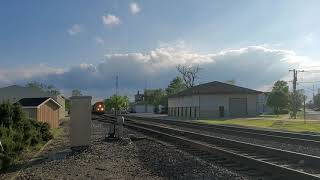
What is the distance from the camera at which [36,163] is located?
18391mm

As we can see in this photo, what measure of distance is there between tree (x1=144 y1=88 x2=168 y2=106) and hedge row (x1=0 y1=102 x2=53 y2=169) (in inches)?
5788

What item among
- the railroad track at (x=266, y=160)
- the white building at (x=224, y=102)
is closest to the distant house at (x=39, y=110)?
the railroad track at (x=266, y=160)

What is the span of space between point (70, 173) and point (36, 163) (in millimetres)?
4222

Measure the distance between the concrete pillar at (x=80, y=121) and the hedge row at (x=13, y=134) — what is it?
2323 millimetres

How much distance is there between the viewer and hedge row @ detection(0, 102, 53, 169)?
1797 centimetres

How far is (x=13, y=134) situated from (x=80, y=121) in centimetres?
293

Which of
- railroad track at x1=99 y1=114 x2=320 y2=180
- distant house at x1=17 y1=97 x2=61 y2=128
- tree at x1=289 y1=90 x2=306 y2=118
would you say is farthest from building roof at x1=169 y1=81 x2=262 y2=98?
railroad track at x1=99 y1=114 x2=320 y2=180

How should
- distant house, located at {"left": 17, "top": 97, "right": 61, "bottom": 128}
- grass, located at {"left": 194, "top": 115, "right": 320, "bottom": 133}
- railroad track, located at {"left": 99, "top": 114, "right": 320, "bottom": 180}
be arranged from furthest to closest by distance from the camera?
grass, located at {"left": 194, "top": 115, "right": 320, "bottom": 133}
distant house, located at {"left": 17, "top": 97, "right": 61, "bottom": 128}
railroad track, located at {"left": 99, "top": 114, "right": 320, "bottom": 180}

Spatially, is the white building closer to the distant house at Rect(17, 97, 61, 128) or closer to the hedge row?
the distant house at Rect(17, 97, 61, 128)

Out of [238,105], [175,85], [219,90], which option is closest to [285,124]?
[238,105]

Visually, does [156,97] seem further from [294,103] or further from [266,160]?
[266,160]

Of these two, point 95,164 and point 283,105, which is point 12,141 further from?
point 283,105

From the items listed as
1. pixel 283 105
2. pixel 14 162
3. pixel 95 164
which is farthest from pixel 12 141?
pixel 283 105

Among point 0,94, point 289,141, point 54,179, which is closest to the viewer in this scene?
point 54,179
